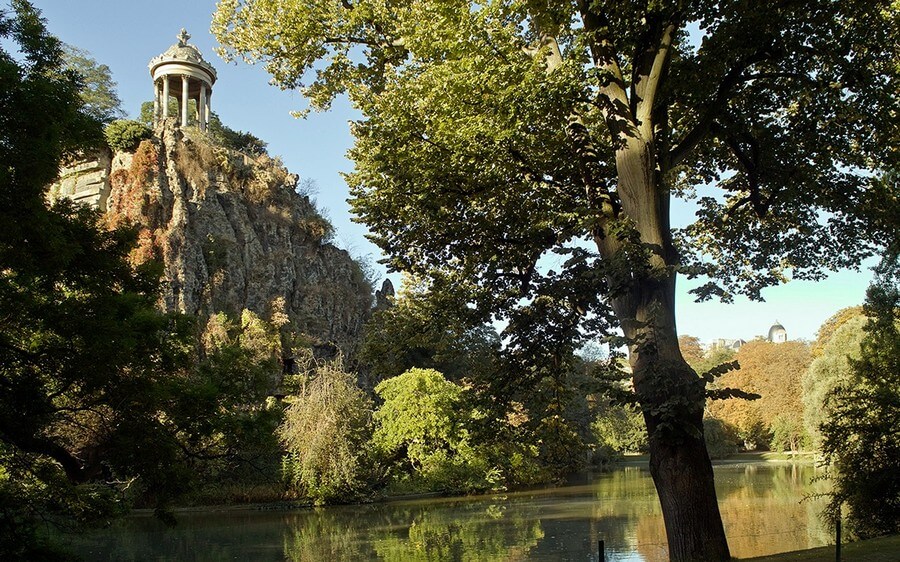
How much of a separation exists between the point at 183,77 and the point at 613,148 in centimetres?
3996

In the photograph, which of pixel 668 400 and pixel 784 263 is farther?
pixel 784 263

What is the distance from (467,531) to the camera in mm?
18328

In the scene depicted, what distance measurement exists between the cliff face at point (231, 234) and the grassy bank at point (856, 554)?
30.4m

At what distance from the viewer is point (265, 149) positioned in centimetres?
4803

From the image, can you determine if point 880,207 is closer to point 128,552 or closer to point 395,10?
point 395,10

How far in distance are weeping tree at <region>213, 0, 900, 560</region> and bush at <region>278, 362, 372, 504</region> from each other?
46.9 feet

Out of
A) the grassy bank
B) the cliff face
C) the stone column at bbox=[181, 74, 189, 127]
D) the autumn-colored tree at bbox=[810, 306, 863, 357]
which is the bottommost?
the grassy bank

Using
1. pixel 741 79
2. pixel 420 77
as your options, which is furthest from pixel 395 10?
pixel 741 79

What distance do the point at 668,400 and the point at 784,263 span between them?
20.7 ft

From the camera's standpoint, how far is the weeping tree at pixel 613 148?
866 centimetres

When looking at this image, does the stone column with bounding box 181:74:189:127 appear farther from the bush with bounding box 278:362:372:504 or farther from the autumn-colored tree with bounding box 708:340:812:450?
the autumn-colored tree with bounding box 708:340:812:450

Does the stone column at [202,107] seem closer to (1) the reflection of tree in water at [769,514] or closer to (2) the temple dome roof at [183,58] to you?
(2) the temple dome roof at [183,58]

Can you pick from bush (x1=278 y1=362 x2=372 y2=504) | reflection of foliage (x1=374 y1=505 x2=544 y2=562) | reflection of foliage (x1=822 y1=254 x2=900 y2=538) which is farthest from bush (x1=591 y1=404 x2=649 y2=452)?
Result: reflection of foliage (x1=822 y1=254 x2=900 y2=538)

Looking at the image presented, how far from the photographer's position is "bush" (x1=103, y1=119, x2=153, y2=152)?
37.8 m
